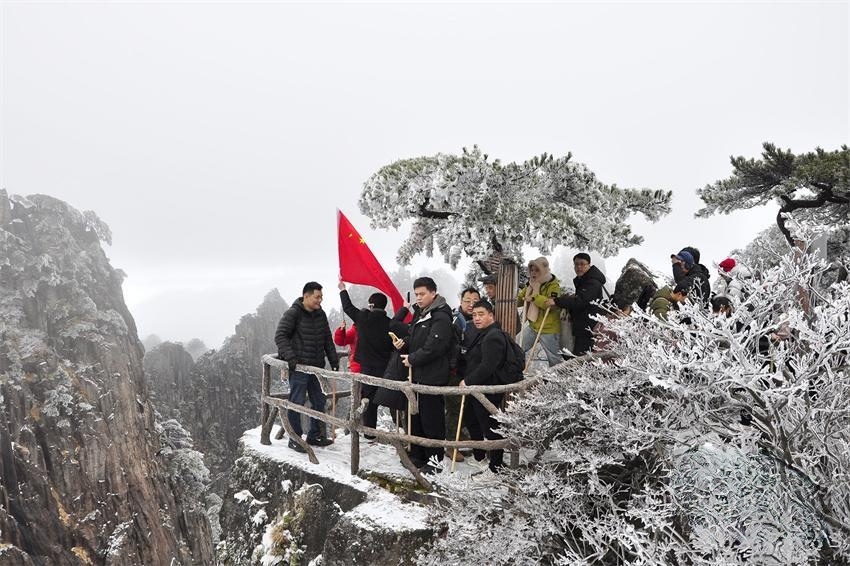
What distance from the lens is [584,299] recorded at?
7.29m

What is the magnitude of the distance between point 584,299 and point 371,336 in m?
2.99

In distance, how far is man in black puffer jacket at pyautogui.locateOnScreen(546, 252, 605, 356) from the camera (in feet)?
24.0

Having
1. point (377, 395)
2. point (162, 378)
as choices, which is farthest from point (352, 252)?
point (162, 378)

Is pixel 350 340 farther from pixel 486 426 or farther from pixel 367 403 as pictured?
pixel 486 426

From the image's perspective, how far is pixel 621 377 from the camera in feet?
15.4

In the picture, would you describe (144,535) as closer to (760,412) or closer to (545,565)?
(545,565)

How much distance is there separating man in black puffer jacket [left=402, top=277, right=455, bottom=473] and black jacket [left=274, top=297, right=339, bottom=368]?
5.23 ft

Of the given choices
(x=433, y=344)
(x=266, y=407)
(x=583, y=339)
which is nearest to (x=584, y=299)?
(x=583, y=339)

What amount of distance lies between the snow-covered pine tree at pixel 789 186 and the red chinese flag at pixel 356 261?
593 centimetres

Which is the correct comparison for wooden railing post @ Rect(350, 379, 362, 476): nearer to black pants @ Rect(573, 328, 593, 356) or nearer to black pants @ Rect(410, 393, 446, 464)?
black pants @ Rect(410, 393, 446, 464)

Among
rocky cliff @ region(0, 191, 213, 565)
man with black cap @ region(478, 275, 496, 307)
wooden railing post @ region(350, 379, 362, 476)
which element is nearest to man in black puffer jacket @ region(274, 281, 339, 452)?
wooden railing post @ region(350, 379, 362, 476)

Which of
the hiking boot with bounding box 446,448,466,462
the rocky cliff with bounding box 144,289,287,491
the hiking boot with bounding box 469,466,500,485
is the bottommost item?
the rocky cliff with bounding box 144,289,287,491

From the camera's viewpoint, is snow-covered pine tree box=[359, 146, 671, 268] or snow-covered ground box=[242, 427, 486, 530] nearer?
snow-covered ground box=[242, 427, 486, 530]

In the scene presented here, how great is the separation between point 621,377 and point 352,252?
4274mm
